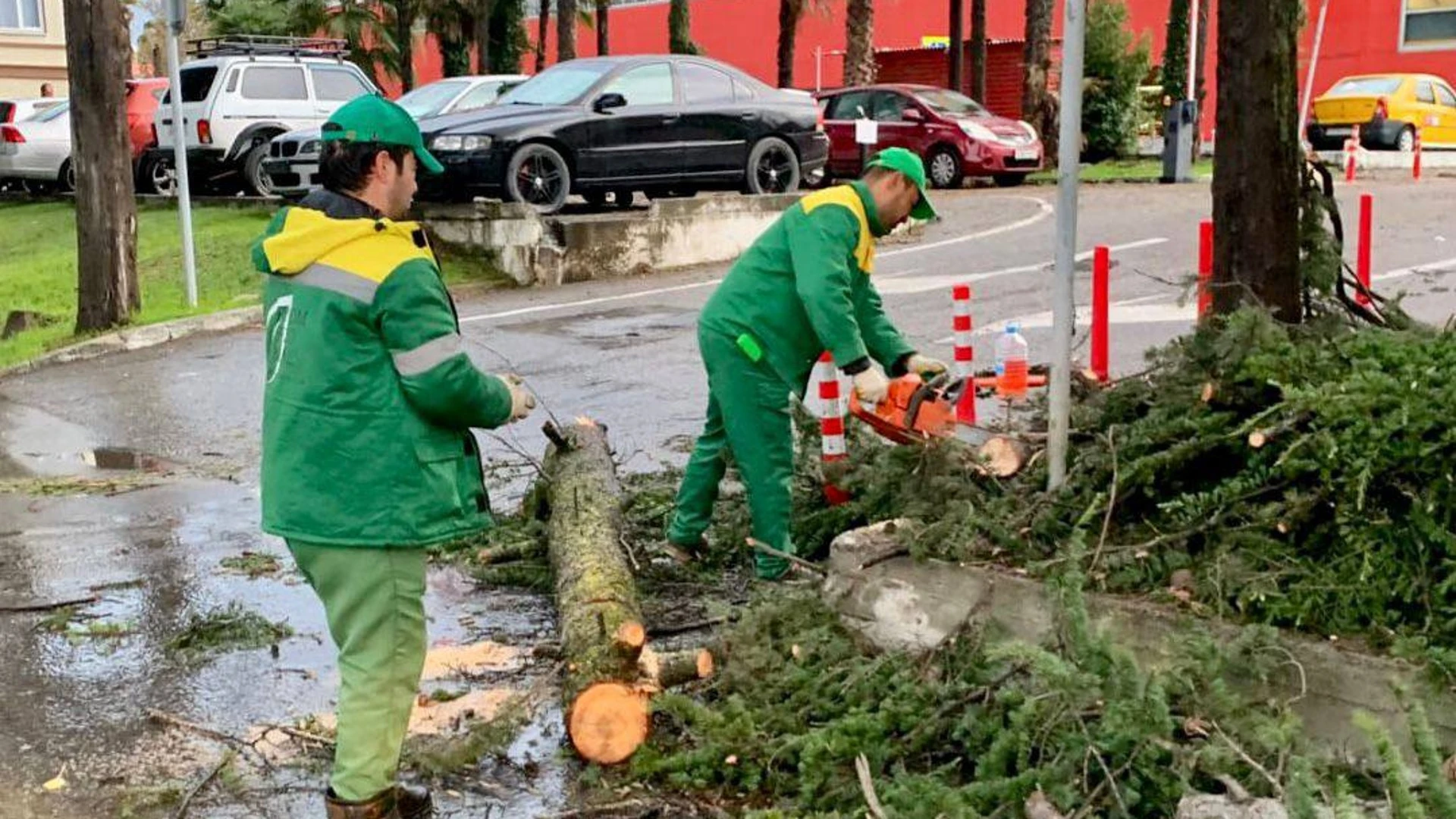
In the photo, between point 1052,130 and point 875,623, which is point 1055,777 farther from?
point 1052,130

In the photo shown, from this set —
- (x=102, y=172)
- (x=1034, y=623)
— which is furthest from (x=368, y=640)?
(x=102, y=172)

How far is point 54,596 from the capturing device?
6.41 m

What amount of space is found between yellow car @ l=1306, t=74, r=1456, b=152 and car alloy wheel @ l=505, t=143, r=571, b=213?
53.3 ft

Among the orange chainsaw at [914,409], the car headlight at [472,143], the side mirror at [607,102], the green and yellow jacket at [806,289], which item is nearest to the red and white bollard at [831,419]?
the green and yellow jacket at [806,289]

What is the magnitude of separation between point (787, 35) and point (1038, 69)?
338 inches

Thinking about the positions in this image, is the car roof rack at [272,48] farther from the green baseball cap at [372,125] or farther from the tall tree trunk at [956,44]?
the green baseball cap at [372,125]

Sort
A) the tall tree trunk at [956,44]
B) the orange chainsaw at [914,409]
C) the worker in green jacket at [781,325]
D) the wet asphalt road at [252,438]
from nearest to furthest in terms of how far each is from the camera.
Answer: the wet asphalt road at [252,438], the orange chainsaw at [914,409], the worker in green jacket at [781,325], the tall tree trunk at [956,44]

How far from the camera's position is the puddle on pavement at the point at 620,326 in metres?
12.3

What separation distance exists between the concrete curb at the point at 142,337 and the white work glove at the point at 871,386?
8.30 meters

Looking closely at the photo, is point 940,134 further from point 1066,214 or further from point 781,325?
point 1066,214

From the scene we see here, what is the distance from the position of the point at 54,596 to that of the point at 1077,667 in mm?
4436

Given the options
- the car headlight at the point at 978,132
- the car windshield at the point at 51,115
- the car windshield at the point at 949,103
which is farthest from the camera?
the car windshield at the point at 51,115

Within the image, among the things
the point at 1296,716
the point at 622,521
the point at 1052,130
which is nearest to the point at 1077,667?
the point at 1296,716

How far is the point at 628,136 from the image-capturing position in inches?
636
